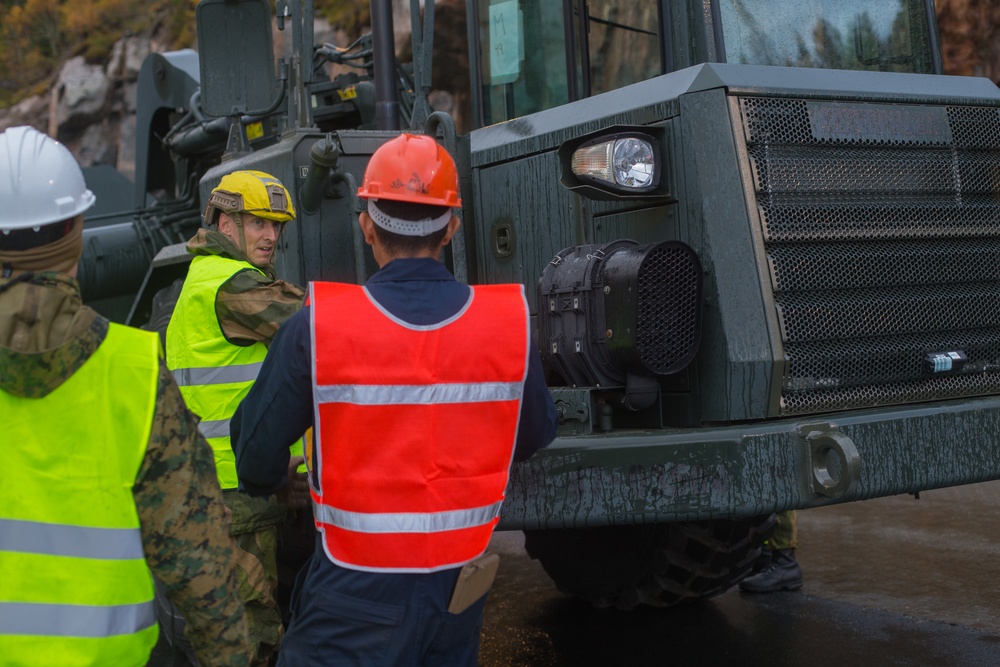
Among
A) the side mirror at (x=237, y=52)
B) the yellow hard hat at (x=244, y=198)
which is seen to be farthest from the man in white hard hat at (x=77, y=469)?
the side mirror at (x=237, y=52)

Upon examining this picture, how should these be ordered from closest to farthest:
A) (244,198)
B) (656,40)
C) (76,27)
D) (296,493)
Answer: (296,493) → (244,198) → (656,40) → (76,27)

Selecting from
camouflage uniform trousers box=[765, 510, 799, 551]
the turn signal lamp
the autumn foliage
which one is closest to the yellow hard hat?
the turn signal lamp

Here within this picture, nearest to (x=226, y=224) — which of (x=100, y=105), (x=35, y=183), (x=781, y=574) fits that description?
(x=35, y=183)

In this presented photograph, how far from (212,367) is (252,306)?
0.24 metres

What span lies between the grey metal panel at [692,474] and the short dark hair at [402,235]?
3.82 ft

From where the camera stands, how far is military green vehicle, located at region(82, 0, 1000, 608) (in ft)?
11.7

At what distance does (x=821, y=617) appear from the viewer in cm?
536

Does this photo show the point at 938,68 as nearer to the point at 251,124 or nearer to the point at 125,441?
the point at 251,124

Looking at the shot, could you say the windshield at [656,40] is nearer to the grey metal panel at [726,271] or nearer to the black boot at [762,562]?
the grey metal panel at [726,271]

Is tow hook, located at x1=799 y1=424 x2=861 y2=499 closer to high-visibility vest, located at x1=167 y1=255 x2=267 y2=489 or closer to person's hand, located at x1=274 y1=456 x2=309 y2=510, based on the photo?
person's hand, located at x1=274 y1=456 x2=309 y2=510

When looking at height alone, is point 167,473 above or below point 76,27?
below

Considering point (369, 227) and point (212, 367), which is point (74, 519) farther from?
point (212, 367)

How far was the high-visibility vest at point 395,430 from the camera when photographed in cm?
241

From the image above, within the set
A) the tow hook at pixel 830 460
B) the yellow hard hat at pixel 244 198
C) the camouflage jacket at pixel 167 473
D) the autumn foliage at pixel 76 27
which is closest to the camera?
the camouflage jacket at pixel 167 473
